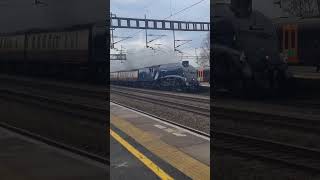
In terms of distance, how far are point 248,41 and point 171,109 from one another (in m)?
4.48

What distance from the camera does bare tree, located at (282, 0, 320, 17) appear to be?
6.41 ft

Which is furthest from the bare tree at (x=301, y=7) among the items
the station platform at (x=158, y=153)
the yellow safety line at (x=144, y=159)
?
the yellow safety line at (x=144, y=159)

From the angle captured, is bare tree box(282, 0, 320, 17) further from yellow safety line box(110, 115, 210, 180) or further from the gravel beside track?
yellow safety line box(110, 115, 210, 180)

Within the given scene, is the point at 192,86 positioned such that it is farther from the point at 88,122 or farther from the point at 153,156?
the point at 88,122

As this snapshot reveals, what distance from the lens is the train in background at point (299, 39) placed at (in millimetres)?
1916

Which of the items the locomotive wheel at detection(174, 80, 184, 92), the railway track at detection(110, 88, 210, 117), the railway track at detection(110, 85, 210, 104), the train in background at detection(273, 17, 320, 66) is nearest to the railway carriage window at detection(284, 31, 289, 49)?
the train in background at detection(273, 17, 320, 66)

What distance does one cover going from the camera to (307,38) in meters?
1.94

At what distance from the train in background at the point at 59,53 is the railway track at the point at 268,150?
2.71 feet

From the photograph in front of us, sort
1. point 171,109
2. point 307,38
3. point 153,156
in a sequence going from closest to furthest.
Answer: point 307,38 → point 153,156 → point 171,109

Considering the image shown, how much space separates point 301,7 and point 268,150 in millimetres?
699

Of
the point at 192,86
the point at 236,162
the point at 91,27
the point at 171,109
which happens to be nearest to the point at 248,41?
the point at 236,162

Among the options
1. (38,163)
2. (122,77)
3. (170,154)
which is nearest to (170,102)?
(122,77)

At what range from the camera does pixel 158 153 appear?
153 inches

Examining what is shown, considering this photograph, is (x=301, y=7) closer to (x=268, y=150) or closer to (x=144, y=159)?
(x=268, y=150)
